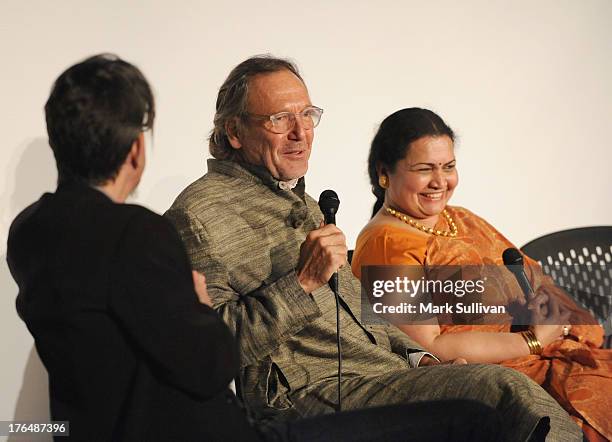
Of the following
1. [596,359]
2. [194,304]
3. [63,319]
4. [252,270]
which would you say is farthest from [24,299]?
[596,359]

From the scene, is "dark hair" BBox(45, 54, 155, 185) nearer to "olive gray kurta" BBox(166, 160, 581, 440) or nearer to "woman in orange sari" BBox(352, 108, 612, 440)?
"olive gray kurta" BBox(166, 160, 581, 440)

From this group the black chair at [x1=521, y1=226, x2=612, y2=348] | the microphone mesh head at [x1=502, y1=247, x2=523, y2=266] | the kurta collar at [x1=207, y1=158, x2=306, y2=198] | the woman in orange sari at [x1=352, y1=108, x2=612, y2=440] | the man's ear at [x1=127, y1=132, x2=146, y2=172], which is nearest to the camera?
the man's ear at [x1=127, y1=132, x2=146, y2=172]

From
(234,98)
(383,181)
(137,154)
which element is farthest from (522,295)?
(137,154)

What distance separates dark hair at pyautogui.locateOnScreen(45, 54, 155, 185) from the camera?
4.69 ft

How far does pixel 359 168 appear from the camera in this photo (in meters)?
3.26

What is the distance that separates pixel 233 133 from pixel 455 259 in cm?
75

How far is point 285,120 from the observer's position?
2.28m

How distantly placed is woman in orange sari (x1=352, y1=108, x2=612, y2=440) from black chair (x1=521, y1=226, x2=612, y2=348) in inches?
4.1

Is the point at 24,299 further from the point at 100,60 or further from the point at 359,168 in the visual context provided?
the point at 359,168

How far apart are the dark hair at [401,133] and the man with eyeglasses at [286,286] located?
36 cm

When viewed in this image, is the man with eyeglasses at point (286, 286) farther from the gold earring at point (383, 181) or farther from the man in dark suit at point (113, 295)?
the man in dark suit at point (113, 295)

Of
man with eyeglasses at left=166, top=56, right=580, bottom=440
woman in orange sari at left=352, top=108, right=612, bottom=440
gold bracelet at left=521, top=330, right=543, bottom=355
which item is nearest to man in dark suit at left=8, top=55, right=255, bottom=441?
man with eyeglasses at left=166, top=56, right=580, bottom=440

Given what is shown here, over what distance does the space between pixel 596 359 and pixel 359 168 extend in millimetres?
1223

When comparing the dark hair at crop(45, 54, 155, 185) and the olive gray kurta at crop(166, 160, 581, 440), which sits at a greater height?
the dark hair at crop(45, 54, 155, 185)
